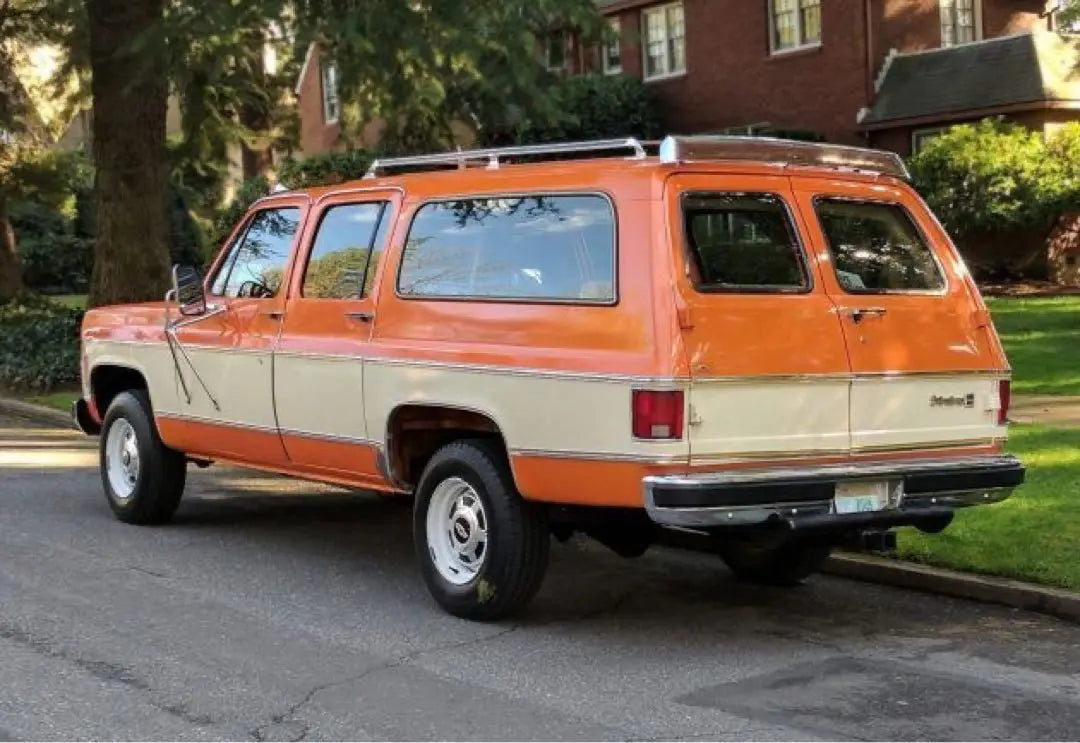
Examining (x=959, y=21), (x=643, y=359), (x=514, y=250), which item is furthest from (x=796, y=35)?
(x=643, y=359)

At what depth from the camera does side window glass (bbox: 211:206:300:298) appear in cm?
786

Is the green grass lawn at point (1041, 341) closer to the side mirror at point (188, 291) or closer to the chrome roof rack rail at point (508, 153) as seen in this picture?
the chrome roof rack rail at point (508, 153)

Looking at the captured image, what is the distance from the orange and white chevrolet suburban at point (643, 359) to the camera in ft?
19.0

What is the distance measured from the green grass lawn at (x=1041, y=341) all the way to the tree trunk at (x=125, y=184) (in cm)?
1042

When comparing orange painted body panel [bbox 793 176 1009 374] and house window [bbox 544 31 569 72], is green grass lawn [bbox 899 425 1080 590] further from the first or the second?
house window [bbox 544 31 569 72]

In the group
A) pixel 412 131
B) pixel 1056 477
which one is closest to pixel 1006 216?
pixel 412 131

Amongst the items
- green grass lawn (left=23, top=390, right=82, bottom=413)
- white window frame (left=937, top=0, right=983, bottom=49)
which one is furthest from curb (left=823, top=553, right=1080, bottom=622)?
white window frame (left=937, top=0, right=983, bottom=49)

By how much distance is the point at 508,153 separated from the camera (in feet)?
22.2

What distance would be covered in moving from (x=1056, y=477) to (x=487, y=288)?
4688 mm

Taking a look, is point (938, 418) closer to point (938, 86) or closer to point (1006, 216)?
point (1006, 216)

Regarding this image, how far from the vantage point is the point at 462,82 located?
14680 mm

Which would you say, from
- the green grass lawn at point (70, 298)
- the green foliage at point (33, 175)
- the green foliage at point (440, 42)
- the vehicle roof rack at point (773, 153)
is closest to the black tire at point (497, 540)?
the vehicle roof rack at point (773, 153)

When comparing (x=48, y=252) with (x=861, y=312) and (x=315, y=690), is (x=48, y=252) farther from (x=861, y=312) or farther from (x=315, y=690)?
(x=861, y=312)

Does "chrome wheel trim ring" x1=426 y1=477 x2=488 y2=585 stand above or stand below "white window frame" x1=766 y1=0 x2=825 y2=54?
below
